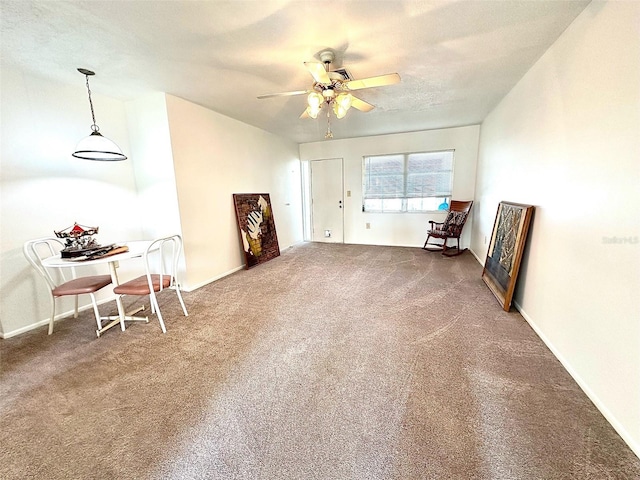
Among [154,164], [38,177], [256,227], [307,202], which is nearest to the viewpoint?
[38,177]

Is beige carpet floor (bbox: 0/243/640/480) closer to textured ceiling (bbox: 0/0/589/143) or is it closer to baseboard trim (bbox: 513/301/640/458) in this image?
baseboard trim (bbox: 513/301/640/458)

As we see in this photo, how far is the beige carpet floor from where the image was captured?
1150mm

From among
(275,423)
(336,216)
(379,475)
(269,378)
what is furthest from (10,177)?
(336,216)

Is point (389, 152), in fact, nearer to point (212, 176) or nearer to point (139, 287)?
point (212, 176)

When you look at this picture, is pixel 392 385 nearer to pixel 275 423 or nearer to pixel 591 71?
pixel 275 423

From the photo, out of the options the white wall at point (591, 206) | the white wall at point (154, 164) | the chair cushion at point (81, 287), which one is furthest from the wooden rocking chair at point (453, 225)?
the chair cushion at point (81, 287)

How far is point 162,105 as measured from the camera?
2.87m

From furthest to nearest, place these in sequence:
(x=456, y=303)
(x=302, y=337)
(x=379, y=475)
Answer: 1. (x=456, y=303)
2. (x=302, y=337)
3. (x=379, y=475)

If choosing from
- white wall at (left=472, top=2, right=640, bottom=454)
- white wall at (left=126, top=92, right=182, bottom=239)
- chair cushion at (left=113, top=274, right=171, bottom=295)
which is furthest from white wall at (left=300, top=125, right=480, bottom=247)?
chair cushion at (left=113, top=274, right=171, bottom=295)

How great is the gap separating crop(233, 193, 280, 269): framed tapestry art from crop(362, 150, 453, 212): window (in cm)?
214

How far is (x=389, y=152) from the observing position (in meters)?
5.20

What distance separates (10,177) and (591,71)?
4.46 m

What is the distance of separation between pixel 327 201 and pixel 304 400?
4808 millimetres

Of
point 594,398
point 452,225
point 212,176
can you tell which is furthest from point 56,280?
point 452,225
